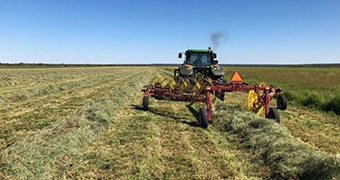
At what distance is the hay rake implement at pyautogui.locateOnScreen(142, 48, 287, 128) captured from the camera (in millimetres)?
7625

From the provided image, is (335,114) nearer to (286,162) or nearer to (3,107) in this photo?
(286,162)

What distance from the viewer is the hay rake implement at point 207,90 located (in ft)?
25.0

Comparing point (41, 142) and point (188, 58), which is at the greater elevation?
point (188, 58)

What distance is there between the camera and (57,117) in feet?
27.3

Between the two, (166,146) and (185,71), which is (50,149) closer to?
(166,146)

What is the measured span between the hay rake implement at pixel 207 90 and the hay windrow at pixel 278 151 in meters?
0.59

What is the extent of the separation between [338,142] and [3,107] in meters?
10.3

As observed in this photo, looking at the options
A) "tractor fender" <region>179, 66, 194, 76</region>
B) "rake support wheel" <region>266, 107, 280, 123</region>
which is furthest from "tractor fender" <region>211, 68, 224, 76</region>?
"rake support wheel" <region>266, 107, 280, 123</region>

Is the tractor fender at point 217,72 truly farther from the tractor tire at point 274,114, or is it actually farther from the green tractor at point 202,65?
the tractor tire at point 274,114

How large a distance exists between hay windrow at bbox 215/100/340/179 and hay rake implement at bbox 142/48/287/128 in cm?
59

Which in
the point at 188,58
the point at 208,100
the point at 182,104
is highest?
the point at 188,58

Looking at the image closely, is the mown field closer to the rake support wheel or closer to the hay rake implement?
the rake support wheel

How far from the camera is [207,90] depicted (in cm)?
751

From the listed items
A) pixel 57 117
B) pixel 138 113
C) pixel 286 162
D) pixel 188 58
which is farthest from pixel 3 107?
pixel 286 162
